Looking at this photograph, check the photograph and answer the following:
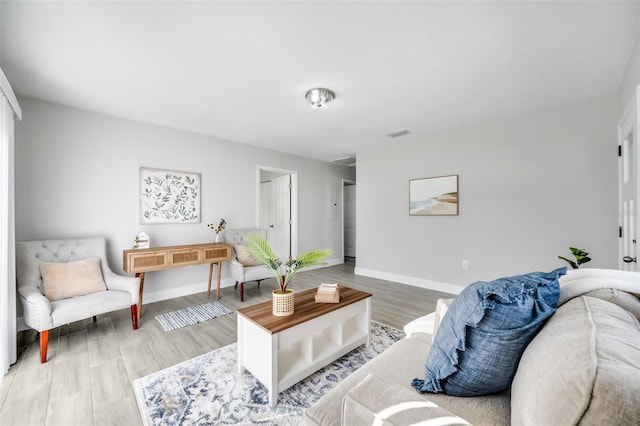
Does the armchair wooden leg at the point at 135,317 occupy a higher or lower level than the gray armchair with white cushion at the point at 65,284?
lower

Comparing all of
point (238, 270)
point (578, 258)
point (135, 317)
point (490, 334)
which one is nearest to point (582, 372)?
point (490, 334)

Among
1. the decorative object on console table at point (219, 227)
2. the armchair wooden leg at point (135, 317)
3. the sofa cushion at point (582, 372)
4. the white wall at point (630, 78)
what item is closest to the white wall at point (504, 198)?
the white wall at point (630, 78)

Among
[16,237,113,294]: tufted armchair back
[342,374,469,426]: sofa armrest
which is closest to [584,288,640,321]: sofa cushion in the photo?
[342,374,469,426]: sofa armrest

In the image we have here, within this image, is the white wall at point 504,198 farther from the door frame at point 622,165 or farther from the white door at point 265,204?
the white door at point 265,204

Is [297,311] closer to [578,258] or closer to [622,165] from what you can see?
[578,258]

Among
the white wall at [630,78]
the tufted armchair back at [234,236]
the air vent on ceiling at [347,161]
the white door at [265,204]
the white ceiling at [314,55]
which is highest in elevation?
the white ceiling at [314,55]

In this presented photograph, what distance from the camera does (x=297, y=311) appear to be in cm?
190

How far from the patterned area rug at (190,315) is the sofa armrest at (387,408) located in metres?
2.47

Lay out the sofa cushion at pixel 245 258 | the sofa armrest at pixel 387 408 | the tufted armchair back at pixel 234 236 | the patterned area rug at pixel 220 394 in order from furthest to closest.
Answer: the tufted armchair back at pixel 234 236, the sofa cushion at pixel 245 258, the patterned area rug at pixel 220 394, the sofa armrest at pixel 387 408

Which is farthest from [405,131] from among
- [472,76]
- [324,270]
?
[324,270]

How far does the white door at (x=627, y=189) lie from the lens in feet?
6.49

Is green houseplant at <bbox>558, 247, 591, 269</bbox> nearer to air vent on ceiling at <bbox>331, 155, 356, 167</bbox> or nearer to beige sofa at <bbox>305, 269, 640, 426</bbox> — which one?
beige sofa at <bbox>305, 269, 640, 426</bbox>

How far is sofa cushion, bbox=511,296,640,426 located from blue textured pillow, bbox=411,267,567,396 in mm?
46

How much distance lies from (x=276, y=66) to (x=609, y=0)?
6.96 feet
